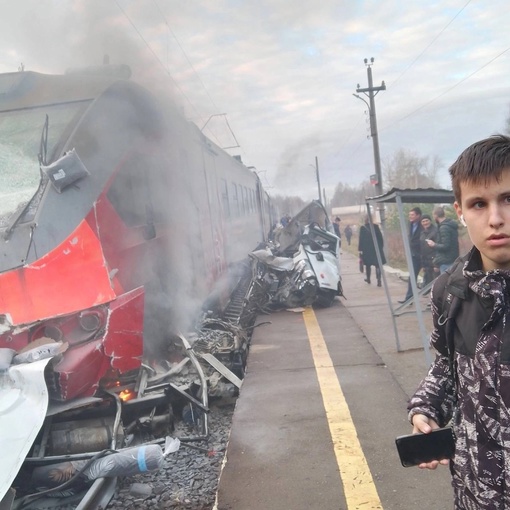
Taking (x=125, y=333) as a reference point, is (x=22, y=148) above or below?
above

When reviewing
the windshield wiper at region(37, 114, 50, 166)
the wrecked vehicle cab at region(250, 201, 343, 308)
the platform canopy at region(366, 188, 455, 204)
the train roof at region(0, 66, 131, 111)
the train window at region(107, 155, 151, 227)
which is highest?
the train roof at region(0, 66, 131, 111)

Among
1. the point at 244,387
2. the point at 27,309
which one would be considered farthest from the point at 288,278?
the point at 27,309

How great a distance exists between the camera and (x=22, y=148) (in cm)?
430

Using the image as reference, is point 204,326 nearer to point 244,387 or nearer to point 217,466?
point 244,387

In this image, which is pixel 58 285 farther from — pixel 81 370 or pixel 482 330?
pixel 482 330

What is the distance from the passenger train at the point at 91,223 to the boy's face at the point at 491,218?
2.69 m

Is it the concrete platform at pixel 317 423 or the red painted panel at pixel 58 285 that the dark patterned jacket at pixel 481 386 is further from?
the red painted panel at pixel 58 285

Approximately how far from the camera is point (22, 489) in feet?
10.3

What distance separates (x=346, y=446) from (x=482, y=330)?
251 centimetres

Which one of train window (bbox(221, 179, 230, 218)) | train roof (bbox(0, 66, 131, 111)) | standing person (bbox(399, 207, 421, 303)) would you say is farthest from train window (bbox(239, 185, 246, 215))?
train roof (bbox(0, 66, 131, 111))

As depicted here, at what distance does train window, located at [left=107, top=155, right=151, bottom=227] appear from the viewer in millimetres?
4510

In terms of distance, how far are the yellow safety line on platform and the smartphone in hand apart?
1.52 meters

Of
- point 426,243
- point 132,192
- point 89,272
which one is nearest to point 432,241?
point 426,243

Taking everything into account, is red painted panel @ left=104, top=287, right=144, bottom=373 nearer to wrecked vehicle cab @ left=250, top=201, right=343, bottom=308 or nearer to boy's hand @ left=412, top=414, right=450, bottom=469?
boy's hand @ left=412, top=414, right=450, bottom=469
